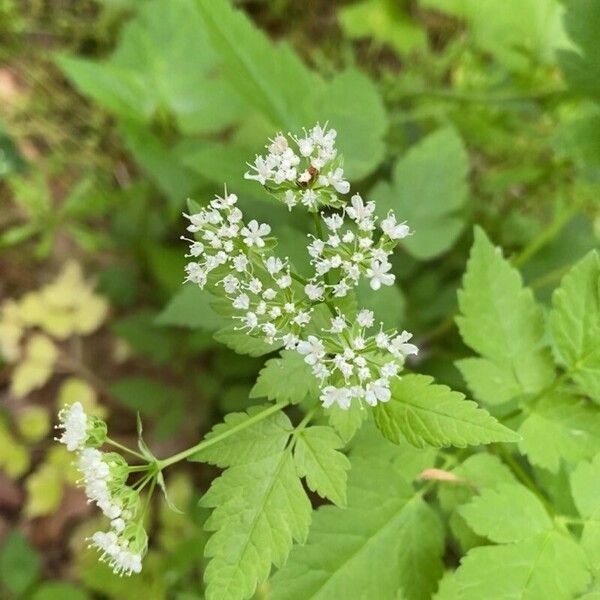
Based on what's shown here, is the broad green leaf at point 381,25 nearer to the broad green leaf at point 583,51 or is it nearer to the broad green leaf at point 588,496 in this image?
the broad green leaf at point 583,51

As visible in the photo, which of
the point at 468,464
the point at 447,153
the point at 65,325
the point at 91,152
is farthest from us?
the point at 91,152

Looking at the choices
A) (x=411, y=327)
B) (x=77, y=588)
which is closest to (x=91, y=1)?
(x=411, y=327)

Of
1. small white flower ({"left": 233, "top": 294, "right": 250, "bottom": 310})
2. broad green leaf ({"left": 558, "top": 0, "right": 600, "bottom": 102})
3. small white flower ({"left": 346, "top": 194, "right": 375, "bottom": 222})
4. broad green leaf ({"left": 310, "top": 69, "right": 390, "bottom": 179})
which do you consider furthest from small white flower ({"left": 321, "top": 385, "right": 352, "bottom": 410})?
broad green leaf ({"left": 558, "top": 0, "right": 600, "bottom": 102})

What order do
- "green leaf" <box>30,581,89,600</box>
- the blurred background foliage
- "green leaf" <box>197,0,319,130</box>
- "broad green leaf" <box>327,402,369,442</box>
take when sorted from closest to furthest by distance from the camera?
"broad green leaf" <box>327,402,369,442</box> → "green leaf" <box>197,0,319,130</box> → the blurred background foliage → "green leaf" <box>30,581,89,600</box>

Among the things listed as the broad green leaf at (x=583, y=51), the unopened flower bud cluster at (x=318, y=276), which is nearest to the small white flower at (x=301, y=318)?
the unopened flower bud cluster at (x=318, y=276)

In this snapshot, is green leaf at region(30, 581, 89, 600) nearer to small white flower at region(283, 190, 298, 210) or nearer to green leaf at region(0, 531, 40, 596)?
green leaf at region(0, 531, 40, 596)

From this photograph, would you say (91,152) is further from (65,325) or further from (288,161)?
(288,161)

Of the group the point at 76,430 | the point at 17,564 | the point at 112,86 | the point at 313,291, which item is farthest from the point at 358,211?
the point at 17,564

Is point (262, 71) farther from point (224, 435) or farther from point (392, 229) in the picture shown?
point (224, 435)
